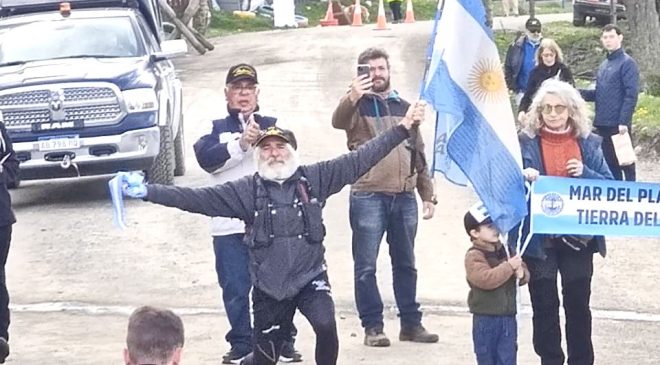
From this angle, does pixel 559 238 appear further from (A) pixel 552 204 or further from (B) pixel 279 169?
(B) pixel 279 169

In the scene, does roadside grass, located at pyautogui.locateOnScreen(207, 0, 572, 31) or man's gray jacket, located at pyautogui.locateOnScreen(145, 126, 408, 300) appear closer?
man's gray jacket, located at pyautogui.locateOnScreen(145, 126, 408, 300)

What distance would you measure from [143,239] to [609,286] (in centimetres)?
449

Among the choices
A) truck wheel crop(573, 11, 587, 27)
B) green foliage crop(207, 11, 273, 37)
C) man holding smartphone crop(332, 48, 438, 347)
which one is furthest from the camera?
green foliage crop(207, 11, 273, 37)

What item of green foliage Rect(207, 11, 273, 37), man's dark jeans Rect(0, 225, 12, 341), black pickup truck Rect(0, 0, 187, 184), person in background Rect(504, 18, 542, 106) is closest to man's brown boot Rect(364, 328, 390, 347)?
man's dark jeans Rect(0, 225, 12, 341)

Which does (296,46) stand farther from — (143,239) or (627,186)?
(627,186)

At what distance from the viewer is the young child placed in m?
7.71

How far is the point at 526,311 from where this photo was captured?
1041cm

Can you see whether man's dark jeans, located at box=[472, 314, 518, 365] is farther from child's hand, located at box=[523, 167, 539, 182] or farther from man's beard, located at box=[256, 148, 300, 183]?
man's beard, located at box=[256, 148, 300, 183]

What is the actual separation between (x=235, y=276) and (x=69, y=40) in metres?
7.94

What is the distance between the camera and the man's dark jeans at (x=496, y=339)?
7.75 m

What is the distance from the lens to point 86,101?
1505 centimetres

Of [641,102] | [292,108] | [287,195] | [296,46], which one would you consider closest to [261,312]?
[287,195]

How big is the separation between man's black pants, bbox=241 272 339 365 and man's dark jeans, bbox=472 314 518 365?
0.77 metres

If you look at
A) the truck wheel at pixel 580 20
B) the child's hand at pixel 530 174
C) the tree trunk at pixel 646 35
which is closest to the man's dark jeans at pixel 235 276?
the child's hand at pixel 530 174
